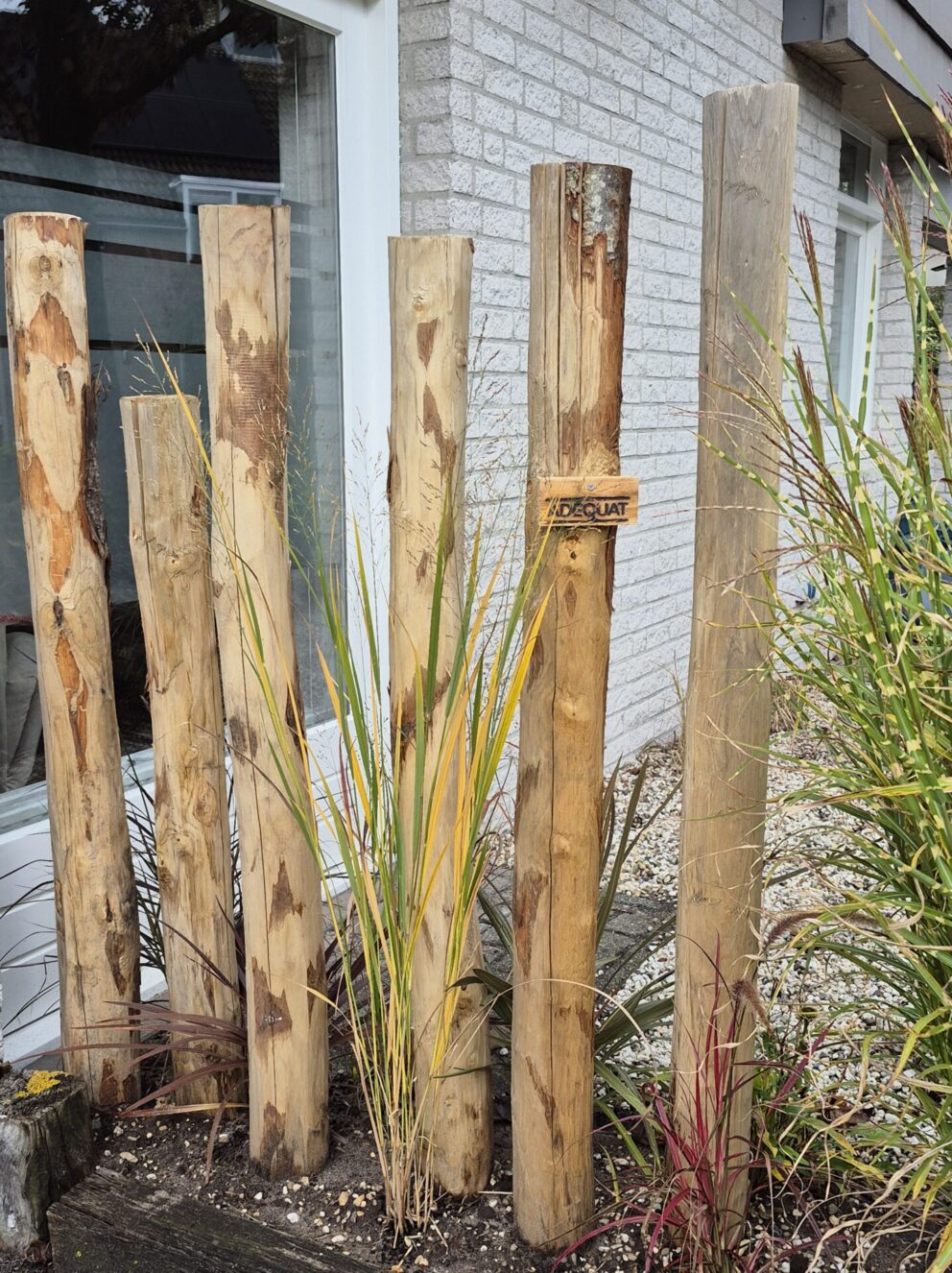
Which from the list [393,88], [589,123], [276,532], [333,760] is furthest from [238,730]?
[589,123]

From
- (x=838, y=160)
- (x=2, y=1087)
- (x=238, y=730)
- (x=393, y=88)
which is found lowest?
(x=2, y=1087)

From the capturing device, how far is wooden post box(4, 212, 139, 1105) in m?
1.83

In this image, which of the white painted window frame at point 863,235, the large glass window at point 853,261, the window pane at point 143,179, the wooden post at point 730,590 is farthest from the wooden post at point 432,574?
the white painted window frame at point 863,235

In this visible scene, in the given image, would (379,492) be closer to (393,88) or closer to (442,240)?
(393,88)

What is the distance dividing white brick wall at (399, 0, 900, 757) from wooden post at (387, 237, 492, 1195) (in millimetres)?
1114

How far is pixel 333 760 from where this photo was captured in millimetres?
3488

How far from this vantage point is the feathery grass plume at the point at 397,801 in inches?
62.9

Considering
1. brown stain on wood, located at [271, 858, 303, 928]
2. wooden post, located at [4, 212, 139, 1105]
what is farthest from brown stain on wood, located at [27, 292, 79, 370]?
brown stain on wood, located at [271, 858, 303, 928]

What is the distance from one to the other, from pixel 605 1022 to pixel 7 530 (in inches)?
67.2

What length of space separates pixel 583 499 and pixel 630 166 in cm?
349

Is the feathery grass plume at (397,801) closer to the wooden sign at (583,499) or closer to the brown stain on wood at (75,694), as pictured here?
the wooden sign at (583,499)

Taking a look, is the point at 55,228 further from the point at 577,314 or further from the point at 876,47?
the point at 876,47

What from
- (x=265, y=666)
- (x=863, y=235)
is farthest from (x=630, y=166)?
(x=863, y=235)

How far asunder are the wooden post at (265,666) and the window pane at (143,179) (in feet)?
1.88
